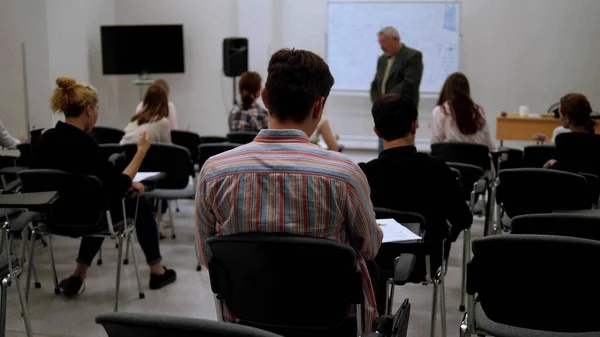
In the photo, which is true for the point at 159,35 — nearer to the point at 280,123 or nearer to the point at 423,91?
the point at 423,91

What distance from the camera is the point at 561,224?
2502 millimetres

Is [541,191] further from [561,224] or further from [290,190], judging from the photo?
[290,190]

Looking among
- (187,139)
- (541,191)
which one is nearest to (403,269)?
(541,191)

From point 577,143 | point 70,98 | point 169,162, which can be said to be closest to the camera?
point 70,98

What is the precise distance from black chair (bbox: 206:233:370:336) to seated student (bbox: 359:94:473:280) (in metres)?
0.97

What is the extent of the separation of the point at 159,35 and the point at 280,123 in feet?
23.1

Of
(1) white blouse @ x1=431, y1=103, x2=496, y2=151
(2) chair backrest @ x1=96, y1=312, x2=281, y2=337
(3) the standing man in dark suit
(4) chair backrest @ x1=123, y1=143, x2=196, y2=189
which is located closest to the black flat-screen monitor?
(3) the standing man in dark suit

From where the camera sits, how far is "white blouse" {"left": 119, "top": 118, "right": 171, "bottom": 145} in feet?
16.0

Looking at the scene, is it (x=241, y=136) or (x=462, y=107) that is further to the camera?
(x=241, y=136)

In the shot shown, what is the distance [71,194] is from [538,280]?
2.47 metres

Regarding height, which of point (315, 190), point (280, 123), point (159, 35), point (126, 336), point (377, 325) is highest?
point (159, 35)

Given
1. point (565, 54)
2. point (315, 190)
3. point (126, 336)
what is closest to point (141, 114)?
point (315, 190)

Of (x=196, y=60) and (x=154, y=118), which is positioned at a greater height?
(x=196, y=60)

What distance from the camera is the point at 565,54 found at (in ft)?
26.3
